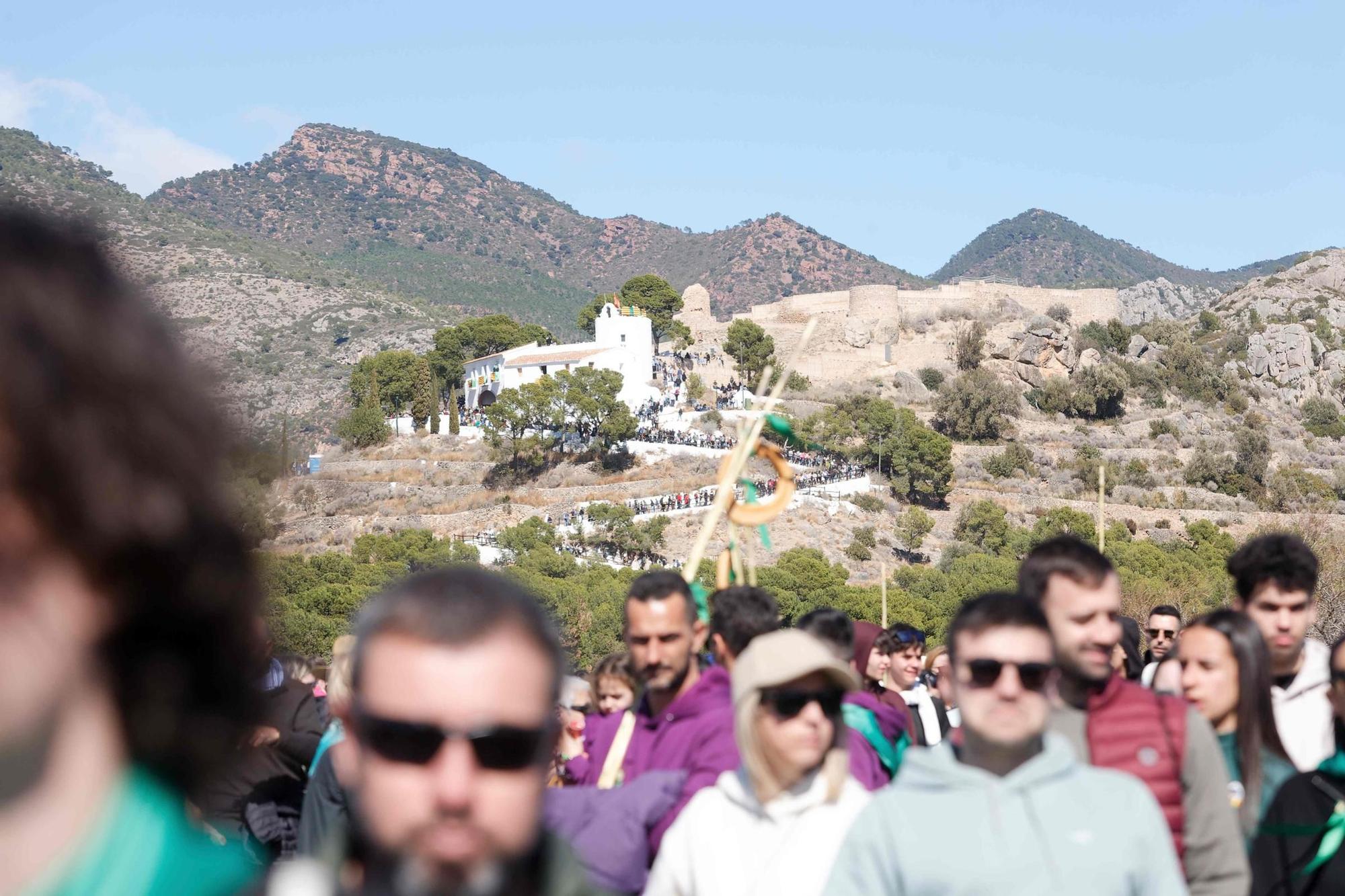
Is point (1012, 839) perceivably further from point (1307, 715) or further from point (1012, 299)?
point (1012, 299)

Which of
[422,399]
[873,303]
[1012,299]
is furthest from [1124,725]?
[1012,299]

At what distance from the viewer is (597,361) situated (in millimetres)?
52250

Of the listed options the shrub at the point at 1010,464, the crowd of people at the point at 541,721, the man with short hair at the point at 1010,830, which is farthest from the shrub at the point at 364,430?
the man with short hair at the point at 1010,830

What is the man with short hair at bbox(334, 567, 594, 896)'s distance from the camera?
1.16 meters

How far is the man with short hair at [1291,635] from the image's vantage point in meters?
3.59

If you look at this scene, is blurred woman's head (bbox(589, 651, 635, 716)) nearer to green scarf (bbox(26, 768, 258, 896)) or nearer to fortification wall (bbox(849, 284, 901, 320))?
green scarf (bbox(26, 768, 258, 896))

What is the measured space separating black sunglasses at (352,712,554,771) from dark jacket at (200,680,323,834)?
117 inches

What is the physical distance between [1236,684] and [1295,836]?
43cm

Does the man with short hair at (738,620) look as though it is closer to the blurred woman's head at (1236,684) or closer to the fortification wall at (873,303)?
the blurred woman's head at (1236,684)

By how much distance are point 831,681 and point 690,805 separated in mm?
406

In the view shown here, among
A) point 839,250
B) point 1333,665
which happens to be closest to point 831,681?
point 1333,665

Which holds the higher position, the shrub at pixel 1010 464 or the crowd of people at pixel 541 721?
the crowd of people at pixel 541 721

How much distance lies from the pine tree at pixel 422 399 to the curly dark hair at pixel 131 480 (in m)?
54.9

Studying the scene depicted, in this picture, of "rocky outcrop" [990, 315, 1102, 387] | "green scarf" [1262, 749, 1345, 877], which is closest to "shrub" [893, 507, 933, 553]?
"rocky outcrop" [990, 315, 1102, 387]
